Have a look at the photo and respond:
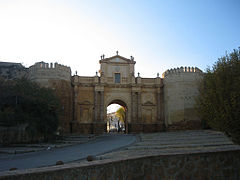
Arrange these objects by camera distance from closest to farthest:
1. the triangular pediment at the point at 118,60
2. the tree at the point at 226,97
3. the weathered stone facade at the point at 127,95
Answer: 1. the tree at the point at 226,97
2. the weathered stone facade at the point at 127,95
3. the triangular pediment at the point at 118,60

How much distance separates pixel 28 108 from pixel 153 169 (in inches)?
484

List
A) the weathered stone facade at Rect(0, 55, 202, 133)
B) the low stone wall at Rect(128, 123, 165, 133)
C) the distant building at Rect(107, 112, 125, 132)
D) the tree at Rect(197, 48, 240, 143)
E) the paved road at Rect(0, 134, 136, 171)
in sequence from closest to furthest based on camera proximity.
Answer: the paved road at Rect(0, 134, 136, 171) → the tree at Rect(197, 48, 240, 143) → the weathered stone facade at Rect(0, 55, 202, 133) → the low stone wall at Rect(128, 123, 165, 133) → the distant building at Rect(107, 112, 125, 132)

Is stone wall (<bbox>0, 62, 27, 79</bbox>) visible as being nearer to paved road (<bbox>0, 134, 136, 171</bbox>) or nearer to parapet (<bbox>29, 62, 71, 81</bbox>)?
parapet (<bbox>29, 62, 71, 81</bbox>)

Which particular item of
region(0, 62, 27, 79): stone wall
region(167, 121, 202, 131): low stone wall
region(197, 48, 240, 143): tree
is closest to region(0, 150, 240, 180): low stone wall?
region(197, 48, 240, 143): tree

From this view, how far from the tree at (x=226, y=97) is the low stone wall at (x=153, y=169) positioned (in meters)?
1.43

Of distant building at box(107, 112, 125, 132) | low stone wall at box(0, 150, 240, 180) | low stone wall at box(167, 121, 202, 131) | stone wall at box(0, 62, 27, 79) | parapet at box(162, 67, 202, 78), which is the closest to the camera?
low stone wall at box(0, 150, 240, 180)

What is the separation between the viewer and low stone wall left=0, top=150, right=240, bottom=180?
14.8 feet

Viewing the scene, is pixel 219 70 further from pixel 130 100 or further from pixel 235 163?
pixel 130 100

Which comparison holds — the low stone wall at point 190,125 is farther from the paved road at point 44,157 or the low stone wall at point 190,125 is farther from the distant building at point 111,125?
the distant building at point 111,125

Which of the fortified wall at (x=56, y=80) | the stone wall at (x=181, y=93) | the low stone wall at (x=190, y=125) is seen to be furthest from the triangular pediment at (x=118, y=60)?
the low stone wall at (x=190, y=125)

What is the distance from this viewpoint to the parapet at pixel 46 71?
23.4m

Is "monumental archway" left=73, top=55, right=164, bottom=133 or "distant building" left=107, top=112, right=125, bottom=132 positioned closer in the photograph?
"monumental archway" left=73, top=55, right=164, bottom=133

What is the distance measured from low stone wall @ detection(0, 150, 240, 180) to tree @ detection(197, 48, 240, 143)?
1426 mm

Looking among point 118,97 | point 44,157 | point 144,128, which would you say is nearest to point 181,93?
point 144,128
